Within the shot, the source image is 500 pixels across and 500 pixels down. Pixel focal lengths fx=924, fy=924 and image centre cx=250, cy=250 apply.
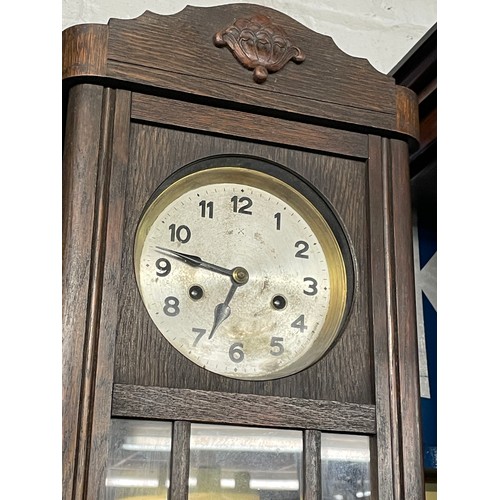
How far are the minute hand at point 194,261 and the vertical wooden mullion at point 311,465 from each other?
190 mm

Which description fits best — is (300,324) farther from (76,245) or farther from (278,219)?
(76,245)

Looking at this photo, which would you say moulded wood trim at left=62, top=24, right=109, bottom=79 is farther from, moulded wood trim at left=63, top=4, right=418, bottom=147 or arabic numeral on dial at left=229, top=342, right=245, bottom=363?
arabic numeral on dial at left=229, top=342, right=245, bottom=363

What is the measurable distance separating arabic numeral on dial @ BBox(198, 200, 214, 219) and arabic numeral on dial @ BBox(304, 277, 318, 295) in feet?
0.42

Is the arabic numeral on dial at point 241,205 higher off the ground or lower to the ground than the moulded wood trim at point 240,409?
higher

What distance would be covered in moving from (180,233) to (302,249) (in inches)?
5.7

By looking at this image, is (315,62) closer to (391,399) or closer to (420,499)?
(391,399)

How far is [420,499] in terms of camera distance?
987 millimetres

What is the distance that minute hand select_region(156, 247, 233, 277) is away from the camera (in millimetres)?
985

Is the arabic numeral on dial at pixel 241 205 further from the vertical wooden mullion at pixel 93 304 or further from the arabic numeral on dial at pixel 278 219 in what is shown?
the vertical wooden mullion at pixel 93 304

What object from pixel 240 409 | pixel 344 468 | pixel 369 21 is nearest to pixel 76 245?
pixel 240 409

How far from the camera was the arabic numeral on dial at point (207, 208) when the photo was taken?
101 centimetres

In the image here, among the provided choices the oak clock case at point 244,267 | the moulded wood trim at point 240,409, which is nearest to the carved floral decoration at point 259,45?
the oak clock case at point 244,267
